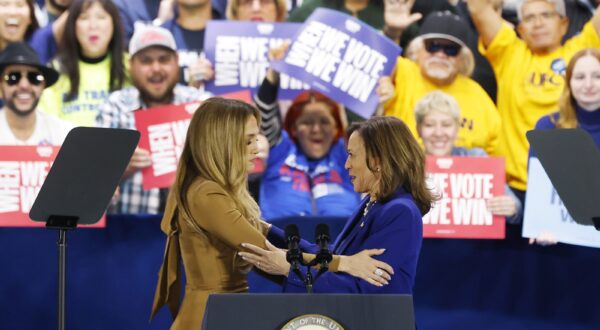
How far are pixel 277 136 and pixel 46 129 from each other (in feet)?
4.51

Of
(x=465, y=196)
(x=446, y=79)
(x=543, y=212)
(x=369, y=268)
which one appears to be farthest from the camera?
(x=446, y=79)

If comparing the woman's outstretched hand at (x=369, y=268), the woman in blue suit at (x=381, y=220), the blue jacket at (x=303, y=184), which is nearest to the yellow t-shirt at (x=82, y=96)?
the blue jacket at (x=303, y=184)

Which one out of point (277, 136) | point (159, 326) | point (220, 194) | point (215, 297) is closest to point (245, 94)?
point (277, 136)

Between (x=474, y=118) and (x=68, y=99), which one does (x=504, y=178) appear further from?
(x=68, y=99)

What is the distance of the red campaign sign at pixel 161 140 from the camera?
5.66 m

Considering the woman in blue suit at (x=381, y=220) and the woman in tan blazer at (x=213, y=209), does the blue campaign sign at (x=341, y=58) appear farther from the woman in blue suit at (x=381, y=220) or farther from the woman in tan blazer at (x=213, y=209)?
the woman in tan blazer at (x=213, y=209)

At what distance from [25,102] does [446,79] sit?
254cm

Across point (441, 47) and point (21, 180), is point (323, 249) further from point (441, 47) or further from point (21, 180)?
point (441, 47)

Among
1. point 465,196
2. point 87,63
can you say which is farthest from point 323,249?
point 87,63

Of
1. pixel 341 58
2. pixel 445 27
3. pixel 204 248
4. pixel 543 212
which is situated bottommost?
pixel 543 212

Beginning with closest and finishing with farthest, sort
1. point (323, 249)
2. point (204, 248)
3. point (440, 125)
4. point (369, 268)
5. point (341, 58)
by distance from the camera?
point (323, 249) < point (369, 268) < point (204, 248) < point (440, 125) < point (341, 58)

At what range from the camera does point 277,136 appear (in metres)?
5.87

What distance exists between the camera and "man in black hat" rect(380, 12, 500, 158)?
5.92m

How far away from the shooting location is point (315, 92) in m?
6.02
